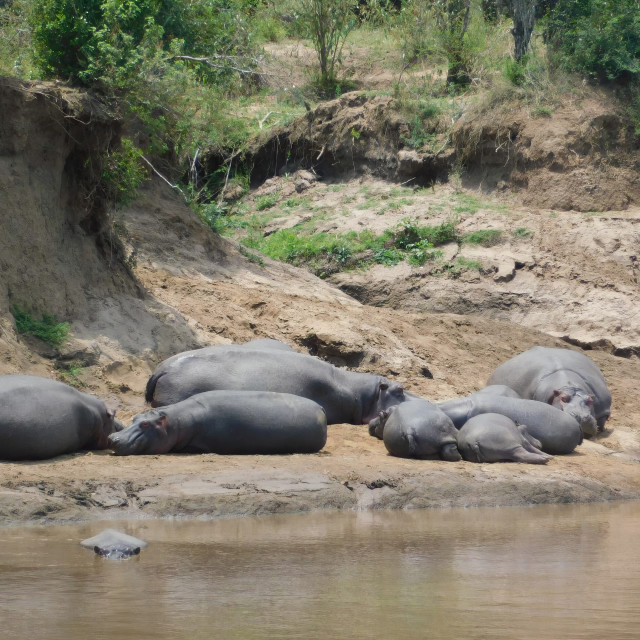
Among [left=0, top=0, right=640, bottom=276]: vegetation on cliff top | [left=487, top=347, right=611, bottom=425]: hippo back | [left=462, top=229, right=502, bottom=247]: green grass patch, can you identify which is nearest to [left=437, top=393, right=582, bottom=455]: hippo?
[left=487, top=347, right=611, bottom=425]: hippo back

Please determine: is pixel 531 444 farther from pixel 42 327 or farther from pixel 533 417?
pixel 42 327

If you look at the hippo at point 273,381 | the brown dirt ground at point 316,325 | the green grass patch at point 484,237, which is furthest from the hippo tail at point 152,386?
the green grass patch at point 484,237

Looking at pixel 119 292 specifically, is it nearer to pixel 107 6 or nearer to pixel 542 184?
pixel 107 6

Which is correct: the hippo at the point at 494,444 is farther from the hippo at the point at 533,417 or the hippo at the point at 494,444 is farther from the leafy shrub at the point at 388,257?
the leafy shrub at the point at 388,257

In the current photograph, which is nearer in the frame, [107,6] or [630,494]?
[630,494]

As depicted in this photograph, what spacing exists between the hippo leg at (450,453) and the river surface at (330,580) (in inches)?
64.0

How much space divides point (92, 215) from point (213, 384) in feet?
10.4

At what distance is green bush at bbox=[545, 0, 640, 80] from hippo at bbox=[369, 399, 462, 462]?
38.7 feet

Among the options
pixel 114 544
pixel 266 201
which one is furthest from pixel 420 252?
pixel 114 544

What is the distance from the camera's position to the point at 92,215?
1032 cm

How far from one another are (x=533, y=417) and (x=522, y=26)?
12.6 m

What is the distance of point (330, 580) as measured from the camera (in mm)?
4375

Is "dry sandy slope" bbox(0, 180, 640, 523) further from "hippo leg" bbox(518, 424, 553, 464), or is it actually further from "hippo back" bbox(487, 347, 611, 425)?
"hippo back" bbox(487, 347, 611, 425)

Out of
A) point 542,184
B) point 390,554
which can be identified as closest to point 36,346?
point 390,554
